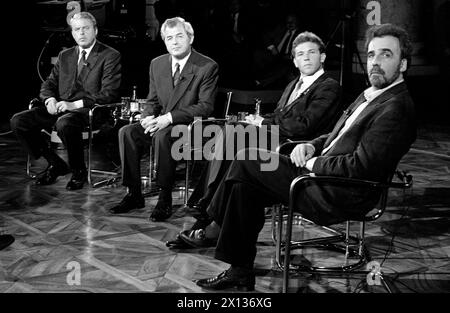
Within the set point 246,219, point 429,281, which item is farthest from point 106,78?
point 429,281

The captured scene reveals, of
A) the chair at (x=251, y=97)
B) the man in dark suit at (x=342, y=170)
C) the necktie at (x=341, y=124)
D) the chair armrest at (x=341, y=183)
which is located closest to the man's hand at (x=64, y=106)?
the man in dark suit at (x=342, y=170)

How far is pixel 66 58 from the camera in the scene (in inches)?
222

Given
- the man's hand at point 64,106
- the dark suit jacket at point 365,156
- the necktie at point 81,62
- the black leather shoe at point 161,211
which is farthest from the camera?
the necktie at point 81,62

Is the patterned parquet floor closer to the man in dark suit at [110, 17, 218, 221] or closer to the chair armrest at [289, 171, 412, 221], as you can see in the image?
the man in dark suit at [110, 17, 218, 221]

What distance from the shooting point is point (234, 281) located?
3.32m

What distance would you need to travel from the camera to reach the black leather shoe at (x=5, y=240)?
396 centimetres

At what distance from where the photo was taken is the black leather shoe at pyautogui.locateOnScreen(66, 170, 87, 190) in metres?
5.28

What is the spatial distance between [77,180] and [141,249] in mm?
1549

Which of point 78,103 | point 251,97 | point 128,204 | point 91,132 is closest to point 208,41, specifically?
point 251,97

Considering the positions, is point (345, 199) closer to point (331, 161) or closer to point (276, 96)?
point (331, 161)

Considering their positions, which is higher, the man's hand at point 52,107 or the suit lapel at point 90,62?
the suit lapel at point 90,62

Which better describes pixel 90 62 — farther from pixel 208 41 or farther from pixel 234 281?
pixel 208 41

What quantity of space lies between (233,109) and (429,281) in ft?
16.3

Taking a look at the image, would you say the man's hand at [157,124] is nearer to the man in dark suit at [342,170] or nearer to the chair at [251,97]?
the man in dark suit at [342,170]
